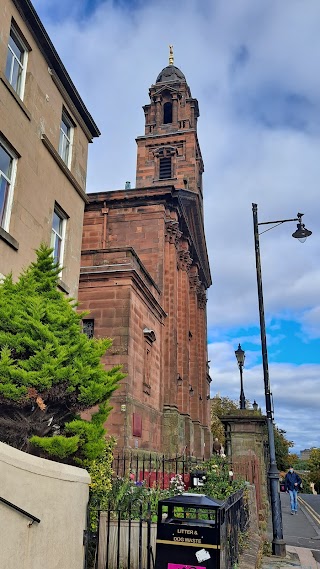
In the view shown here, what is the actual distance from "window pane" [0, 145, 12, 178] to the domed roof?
1526 inches

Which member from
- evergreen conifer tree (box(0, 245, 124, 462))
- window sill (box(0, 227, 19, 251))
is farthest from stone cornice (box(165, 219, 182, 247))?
evergreen conifer tree (box(0, 245, 124, 462))

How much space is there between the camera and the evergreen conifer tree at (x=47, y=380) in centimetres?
659

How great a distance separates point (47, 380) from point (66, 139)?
10.5 m

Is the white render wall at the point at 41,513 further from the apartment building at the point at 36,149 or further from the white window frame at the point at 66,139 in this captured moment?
the white window frame at the point at 66,139

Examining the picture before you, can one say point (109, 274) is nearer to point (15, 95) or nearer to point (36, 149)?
point (36, 149)

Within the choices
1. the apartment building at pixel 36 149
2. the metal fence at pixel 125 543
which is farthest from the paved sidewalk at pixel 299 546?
the apartment building at pixel 36 149

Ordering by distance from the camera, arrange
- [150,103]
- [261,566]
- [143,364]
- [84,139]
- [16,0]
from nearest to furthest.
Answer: [261,566] < [16,0] < [84,139] < [143,364] < [150,103]

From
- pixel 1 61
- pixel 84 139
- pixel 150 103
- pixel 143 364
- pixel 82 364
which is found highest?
pixel 150 103

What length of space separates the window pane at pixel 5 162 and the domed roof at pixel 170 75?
3876 centimetres

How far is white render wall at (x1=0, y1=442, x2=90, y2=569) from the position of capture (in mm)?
4719

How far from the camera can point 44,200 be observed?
1262 centimetres

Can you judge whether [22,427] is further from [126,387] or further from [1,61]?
[126,387]

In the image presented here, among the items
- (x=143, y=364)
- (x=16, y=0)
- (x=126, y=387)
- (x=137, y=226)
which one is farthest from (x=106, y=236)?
(x=16, y=0)

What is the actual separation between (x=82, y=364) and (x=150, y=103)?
43.4 meters
